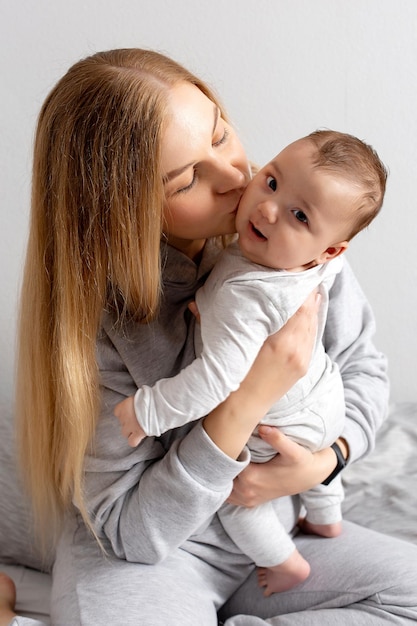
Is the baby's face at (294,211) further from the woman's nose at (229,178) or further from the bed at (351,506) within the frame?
the bed at (351,506)

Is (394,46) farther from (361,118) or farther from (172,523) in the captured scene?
(172,523)

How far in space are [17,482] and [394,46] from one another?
1310mm

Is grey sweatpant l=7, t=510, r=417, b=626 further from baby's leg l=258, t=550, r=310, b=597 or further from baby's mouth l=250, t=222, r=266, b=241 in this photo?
baby's mouth l=250, t=222, r=266, b=241

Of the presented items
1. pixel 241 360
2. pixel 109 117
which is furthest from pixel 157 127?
pixel 241 360

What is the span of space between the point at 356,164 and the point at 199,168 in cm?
24

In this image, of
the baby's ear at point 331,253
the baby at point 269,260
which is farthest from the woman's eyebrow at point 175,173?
the baby's ear at point 331,253

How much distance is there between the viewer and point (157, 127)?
1.25 metres

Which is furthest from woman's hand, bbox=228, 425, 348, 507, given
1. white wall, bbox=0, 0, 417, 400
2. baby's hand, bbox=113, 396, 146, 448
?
white wall, bbox=0, 0, 417, 400

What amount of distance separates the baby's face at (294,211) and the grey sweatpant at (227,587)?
548 millimetres

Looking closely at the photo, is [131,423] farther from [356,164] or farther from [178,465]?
[356,164]

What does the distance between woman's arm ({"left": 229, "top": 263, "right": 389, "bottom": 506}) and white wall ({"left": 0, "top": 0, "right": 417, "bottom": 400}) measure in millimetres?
525

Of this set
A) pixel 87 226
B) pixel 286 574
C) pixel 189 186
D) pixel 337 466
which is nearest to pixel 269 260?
pixel 189 186

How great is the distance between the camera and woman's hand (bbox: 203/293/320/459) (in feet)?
4.42

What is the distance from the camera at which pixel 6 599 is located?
5.14ft
